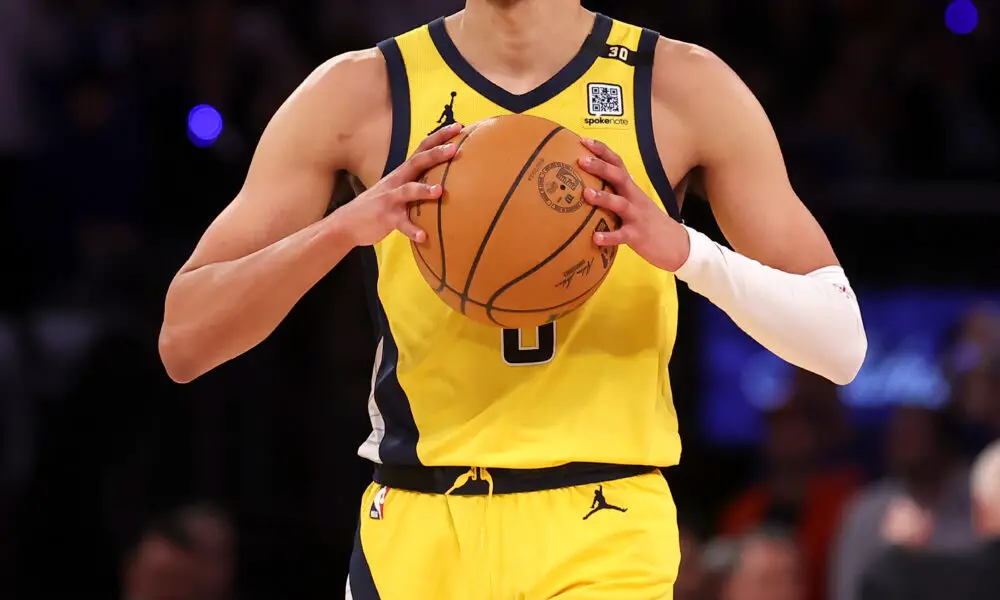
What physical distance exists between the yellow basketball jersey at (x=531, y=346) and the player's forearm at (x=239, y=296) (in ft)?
0.81

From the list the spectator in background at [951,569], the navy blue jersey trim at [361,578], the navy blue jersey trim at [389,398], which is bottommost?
the spectator in background at [951,569]

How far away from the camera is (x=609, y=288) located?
3.11 meters

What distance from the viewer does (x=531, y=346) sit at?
3.08 m

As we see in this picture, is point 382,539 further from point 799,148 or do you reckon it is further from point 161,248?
point 799,148

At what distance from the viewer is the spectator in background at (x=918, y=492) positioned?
614 centimetres

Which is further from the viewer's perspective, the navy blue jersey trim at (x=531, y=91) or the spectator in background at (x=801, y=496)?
the spectator in background at (x=801, y=496)

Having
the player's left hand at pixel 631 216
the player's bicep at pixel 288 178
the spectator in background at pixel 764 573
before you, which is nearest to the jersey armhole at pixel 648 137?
the player's left hand at pixel 631 216

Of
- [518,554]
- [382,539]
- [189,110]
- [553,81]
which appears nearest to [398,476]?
[382,539]

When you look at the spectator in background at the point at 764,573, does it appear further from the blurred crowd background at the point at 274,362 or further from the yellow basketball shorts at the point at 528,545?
the yellow basketball shorts at the point at 528,545

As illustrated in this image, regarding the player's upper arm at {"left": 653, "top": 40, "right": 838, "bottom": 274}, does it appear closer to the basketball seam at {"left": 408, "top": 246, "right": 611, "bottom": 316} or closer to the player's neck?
the player's neck

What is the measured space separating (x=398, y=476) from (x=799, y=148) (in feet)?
17.0

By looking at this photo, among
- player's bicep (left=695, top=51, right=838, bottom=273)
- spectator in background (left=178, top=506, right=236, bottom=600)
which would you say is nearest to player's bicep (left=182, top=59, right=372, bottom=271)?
player's bicep (left=695, top=51, right=838, bottom=273)

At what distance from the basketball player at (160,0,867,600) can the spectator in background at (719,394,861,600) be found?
3.43 m

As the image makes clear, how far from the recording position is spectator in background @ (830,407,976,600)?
20.1 ft
